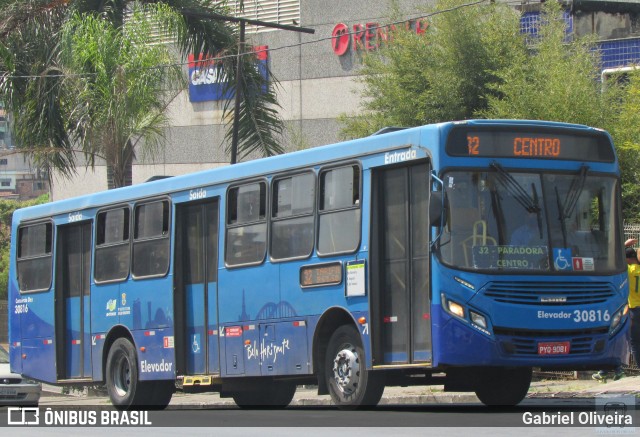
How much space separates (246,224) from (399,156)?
329 cm

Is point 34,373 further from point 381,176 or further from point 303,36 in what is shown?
point 303,36

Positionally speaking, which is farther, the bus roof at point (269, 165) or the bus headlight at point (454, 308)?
the bus roof at point (269, 165)

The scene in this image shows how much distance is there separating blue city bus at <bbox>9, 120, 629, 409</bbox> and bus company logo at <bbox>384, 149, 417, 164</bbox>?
17mm

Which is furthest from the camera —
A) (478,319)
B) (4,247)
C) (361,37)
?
(4,247)

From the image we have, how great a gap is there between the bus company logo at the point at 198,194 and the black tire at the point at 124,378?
107 inches

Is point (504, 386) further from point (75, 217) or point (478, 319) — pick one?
point (75, 217)

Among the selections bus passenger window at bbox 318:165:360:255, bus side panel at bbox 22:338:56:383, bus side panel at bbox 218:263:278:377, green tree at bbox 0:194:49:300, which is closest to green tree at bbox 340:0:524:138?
bus side panel at bbox 22:338:56:383

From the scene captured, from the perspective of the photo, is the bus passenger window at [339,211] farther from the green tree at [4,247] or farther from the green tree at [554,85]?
the green tree at [4,247]

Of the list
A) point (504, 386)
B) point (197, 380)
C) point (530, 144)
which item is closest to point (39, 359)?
point (197, 380)

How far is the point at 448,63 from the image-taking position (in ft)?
99.7

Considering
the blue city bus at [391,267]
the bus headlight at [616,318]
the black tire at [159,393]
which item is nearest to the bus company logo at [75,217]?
the blue city bus at [391,267]

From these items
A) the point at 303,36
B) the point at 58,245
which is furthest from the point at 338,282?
the point at 303,36

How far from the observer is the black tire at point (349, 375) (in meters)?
14.3

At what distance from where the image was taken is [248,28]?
41.9m
